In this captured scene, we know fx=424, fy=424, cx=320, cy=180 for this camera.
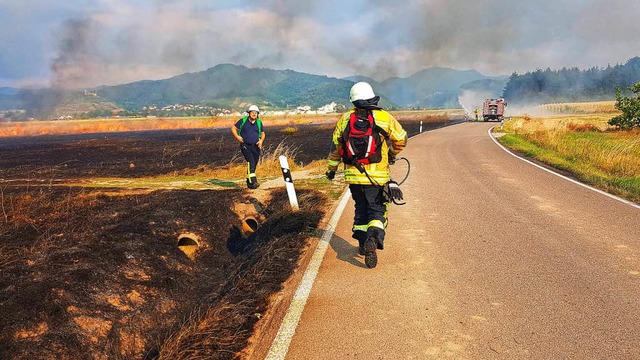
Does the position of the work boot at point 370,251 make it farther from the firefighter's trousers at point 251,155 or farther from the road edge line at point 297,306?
the firefighter's trousers at point 251,155

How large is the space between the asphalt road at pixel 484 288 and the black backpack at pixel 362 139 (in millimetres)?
1225

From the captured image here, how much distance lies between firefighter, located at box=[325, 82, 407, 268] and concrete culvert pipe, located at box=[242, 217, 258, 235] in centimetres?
362

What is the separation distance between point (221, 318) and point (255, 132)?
715cm

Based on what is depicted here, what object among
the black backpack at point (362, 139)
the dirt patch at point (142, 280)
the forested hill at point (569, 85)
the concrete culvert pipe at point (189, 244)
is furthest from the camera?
Answer: the forested hill at point (569, 85)

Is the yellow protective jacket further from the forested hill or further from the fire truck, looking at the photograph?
the forested hill

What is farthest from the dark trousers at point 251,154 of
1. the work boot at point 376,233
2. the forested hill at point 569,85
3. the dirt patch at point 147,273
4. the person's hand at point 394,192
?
the forested hill at point 569,85

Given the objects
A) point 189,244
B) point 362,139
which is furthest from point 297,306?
point 189,244

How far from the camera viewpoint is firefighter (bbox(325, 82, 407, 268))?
15.3 ft

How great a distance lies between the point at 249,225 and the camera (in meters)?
8.36

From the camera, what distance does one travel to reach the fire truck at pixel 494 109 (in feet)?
163

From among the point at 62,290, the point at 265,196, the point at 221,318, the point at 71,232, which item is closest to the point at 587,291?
the point at 221,318

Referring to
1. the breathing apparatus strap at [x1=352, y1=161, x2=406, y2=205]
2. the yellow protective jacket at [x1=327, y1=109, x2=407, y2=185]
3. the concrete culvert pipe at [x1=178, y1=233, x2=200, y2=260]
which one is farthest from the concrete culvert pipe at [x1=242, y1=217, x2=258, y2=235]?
the breathing apparatus strap at [x1=352, y1=161, x2=406, y2=205]

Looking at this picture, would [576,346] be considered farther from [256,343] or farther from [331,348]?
[256,343]

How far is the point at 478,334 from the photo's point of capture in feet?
10.5
